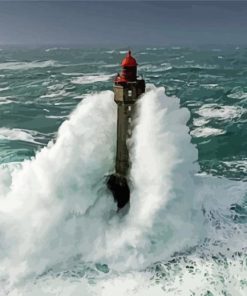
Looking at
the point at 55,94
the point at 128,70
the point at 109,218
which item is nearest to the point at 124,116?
the point at 128,70

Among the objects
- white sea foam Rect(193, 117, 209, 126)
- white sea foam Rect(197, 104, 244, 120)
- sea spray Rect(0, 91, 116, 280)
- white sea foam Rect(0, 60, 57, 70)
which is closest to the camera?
sea spray Rect(0, 91, 116, 280)

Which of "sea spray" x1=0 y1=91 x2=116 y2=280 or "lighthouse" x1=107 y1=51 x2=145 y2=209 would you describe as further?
"sea spray" x1=0 y1=91 x2=116 y2=280

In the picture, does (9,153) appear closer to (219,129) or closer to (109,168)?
(109,168)

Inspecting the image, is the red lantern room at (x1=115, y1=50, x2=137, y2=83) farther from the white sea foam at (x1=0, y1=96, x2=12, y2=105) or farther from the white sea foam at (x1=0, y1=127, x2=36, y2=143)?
the white sea foam at (x1=0, y1=96, x2=12, y2=105)

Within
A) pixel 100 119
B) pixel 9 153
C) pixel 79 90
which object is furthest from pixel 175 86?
pixel 100 119

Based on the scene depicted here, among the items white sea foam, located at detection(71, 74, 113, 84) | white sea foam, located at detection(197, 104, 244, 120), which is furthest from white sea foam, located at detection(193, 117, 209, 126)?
white sea foam, located at detection(71, 74, 113, 84)

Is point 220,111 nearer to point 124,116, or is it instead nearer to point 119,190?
point 119,190

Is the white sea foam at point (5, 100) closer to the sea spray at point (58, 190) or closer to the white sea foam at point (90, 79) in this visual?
the white sea foam at point (90, 79)
